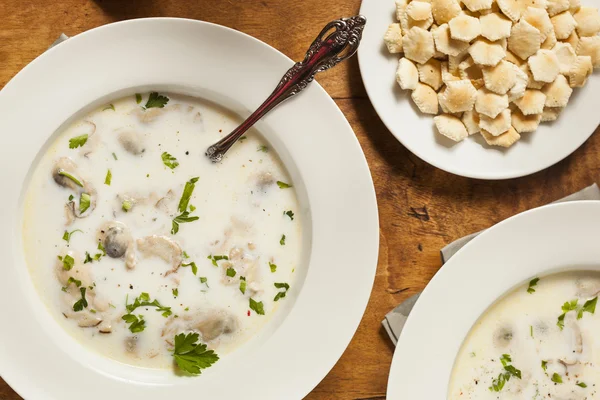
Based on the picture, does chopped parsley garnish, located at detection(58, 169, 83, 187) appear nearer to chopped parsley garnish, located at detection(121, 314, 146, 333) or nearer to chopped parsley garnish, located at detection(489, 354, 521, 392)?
chopped parsley garnish, located at detection(121, 314, 146, 333)

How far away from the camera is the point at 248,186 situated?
1673mm

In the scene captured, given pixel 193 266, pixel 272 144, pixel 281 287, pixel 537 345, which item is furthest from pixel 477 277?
pixel 193 266

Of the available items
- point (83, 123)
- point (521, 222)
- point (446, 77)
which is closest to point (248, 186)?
point (83, 123)

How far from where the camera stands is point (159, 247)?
1.64 metres

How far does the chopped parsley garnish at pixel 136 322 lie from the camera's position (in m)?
1.65

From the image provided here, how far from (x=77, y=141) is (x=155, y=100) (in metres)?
0.22

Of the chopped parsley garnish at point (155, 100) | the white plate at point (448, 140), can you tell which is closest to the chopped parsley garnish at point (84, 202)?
the chopped parsley garnish at point (155, 100)

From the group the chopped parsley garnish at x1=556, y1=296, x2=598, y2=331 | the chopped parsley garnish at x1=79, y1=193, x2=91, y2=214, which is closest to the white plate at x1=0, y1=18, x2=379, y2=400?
the chopped parsley garnish at x1=79, y1=193, x2=91, y2=214

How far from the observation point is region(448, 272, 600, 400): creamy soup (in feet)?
5.74

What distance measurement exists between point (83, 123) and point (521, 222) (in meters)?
1.14

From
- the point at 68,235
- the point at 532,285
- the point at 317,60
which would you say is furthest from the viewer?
the point at 532,285

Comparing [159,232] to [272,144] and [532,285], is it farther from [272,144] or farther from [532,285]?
[532,285]

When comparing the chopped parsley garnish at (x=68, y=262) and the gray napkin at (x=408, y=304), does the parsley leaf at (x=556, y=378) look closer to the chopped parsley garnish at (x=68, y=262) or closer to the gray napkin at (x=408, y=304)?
the gray napkin at (x=408, y=304)

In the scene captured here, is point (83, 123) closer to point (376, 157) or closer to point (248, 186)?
point (248, 186)
